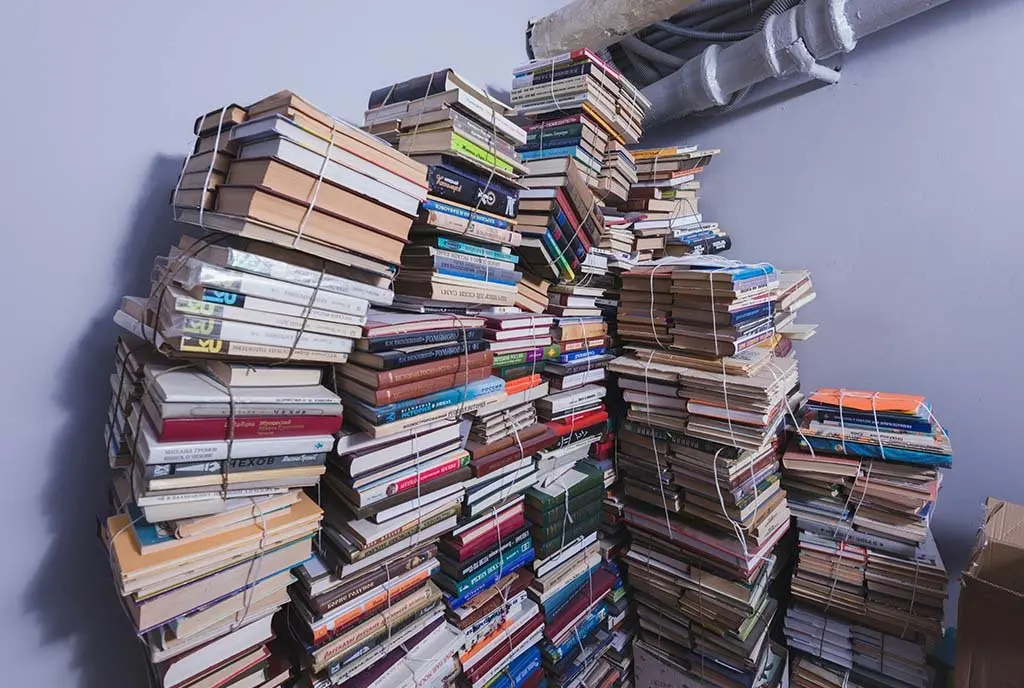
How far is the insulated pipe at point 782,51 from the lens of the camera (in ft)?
6.61

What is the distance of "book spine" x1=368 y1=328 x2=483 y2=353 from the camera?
1253 mm

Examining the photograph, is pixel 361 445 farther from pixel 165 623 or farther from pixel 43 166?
pixel 43 166

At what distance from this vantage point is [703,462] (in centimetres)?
200

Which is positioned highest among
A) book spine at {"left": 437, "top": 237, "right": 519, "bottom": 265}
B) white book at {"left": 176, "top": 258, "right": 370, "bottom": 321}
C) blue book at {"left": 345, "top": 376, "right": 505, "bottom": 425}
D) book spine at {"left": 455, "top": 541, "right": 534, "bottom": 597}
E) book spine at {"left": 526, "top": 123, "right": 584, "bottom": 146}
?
book spine at {"left": 526, "top": 123, "right": 584, "bottom": 146}

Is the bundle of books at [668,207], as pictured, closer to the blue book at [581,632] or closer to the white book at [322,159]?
the white book at [322,159]

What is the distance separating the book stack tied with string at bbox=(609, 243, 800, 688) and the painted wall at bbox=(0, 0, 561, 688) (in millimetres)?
1777

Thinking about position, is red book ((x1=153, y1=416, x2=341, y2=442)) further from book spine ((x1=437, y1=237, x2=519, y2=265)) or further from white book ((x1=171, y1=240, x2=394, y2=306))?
book spine ((x1=437, y1=237, x2=519, y2=265))

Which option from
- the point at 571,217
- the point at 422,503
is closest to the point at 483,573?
the point at 422,503

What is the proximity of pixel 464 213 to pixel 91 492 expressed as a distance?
4.42ft

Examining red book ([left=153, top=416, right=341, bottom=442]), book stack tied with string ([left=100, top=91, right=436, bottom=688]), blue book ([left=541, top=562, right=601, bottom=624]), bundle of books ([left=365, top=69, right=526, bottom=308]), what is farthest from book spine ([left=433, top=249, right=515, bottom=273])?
blue book ([left=541, top=562, right=601, bottom=624])

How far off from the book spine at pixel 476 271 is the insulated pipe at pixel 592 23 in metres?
1.51

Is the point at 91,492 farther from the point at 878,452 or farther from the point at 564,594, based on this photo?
the point at 878,452

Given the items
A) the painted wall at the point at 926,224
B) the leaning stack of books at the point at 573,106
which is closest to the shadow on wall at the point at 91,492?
the leaning stack of books at the point at 573,106

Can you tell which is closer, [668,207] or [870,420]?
[870,420]
